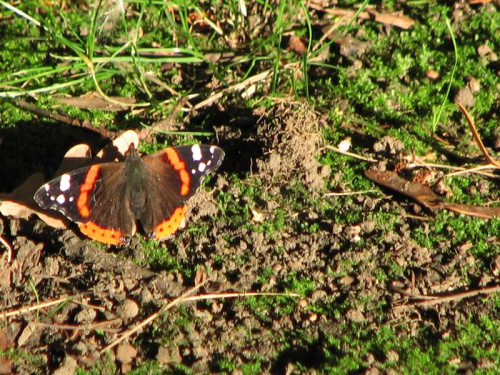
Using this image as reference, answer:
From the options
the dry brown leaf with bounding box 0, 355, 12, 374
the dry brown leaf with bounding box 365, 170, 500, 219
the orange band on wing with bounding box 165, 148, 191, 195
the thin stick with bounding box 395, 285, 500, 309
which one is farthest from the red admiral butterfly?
the thin stick with bounding box 395, 285, 500, 309

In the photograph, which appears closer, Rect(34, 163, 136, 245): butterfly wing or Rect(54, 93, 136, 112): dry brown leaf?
Rect(34, 163, 136, 245): butterfly wing

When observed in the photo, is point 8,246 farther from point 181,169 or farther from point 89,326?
point 181,169

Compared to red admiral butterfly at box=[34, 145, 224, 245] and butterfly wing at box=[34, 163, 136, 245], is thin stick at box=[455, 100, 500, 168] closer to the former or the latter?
red admiral butterfly at box=[34, 145, 224, 245]

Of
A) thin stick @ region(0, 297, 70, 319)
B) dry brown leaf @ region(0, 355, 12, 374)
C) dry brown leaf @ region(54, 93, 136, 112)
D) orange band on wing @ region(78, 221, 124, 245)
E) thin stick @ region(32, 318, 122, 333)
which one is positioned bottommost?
dry brown leaf @ region(0, 355, 12, 374)

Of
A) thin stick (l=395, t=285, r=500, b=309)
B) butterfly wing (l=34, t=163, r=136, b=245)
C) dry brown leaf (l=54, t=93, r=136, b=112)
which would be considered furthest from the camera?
dry brown leaf (l=54, t=93, r=136, b=112)

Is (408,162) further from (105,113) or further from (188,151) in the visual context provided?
(105,113)

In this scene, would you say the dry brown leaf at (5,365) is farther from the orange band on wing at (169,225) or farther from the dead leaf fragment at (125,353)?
the orange band on wing at (169,225)

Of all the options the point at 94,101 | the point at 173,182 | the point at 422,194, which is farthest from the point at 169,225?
the point at 422,194

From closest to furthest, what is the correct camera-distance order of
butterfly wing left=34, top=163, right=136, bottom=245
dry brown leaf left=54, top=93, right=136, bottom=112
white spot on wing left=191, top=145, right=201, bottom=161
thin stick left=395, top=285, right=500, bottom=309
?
thin stick left=395, top=285, right=500, bottom=309, butterfly wing left=34, top=163, right=136, bottom=245, white spot on wing left=191, top=145, right=201, bottom=161, dry brown leaf left=54, top=93, right=136, bottom=112
